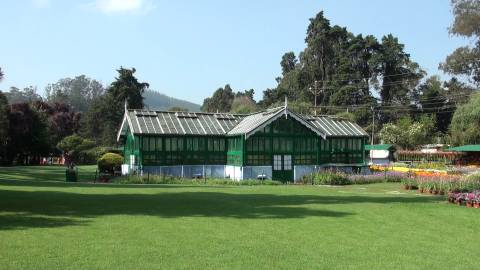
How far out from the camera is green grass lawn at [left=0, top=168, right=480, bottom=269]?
29.9 feet

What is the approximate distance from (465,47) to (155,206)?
55055 millimetres

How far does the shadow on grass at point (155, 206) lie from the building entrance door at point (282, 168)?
56.0ft

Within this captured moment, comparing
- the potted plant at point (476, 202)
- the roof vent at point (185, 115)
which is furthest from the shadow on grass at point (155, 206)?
the roof vent at point (185, 115)

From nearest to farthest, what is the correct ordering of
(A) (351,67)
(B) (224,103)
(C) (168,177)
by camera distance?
(C) (168,177), (A) (351,67), (B) (224,103)

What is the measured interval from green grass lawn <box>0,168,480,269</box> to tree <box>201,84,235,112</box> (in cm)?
9685

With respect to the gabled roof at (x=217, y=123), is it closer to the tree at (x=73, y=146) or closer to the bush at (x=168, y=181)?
the bush at (x=168, y=181)

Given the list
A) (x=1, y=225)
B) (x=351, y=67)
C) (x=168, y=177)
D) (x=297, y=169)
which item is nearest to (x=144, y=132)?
(x=168, y=177)

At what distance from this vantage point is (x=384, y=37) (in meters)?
92.2

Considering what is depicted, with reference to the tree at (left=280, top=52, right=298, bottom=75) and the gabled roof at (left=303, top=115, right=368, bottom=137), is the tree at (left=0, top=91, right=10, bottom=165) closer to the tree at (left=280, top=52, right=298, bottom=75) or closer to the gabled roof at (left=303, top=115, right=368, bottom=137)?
the gabled roof at (left=303, top=115, right=368, bottom=137)

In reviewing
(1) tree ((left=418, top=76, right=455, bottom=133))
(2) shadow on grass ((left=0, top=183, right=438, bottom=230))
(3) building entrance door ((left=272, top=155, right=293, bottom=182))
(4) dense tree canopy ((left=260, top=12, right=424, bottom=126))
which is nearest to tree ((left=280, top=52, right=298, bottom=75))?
(4) dense tree canopy ((left=260, top=12, right=424, bottom=126))

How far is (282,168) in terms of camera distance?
130ft

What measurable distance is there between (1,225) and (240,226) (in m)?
5.82

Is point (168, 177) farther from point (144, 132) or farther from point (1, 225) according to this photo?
point (1, 225)

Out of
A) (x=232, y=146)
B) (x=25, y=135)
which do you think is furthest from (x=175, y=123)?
(x=25, y=135)
